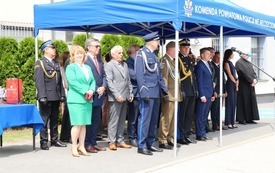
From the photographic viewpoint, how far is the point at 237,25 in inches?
379

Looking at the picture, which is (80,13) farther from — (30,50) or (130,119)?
(30,50)

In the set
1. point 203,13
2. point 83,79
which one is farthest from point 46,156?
point 203,13

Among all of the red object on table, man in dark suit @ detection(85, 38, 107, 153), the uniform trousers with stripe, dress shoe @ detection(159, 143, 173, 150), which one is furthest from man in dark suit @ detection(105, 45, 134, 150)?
the red object on table

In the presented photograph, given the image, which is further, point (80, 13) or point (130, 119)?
point (130, 119)

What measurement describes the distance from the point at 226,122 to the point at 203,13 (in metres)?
4.27

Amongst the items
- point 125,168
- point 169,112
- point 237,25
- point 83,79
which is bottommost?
point 125,168

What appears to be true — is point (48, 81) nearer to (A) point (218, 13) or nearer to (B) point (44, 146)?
(B) point (44, 146)

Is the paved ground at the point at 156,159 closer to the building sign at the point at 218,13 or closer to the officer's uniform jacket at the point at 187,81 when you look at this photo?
the officer's uniform jacket at the point at 187,81

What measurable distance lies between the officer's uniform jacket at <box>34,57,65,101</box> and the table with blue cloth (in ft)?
1.18

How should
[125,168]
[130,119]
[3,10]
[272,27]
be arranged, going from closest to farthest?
[125,168], [130,119], [272,27], [3,10]

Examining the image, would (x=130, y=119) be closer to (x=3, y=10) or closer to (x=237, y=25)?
(x=237, y=25)

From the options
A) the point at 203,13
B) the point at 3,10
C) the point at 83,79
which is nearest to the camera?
the point at 83,79

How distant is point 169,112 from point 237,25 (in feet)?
7.37

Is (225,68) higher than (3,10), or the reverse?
(3,10)
